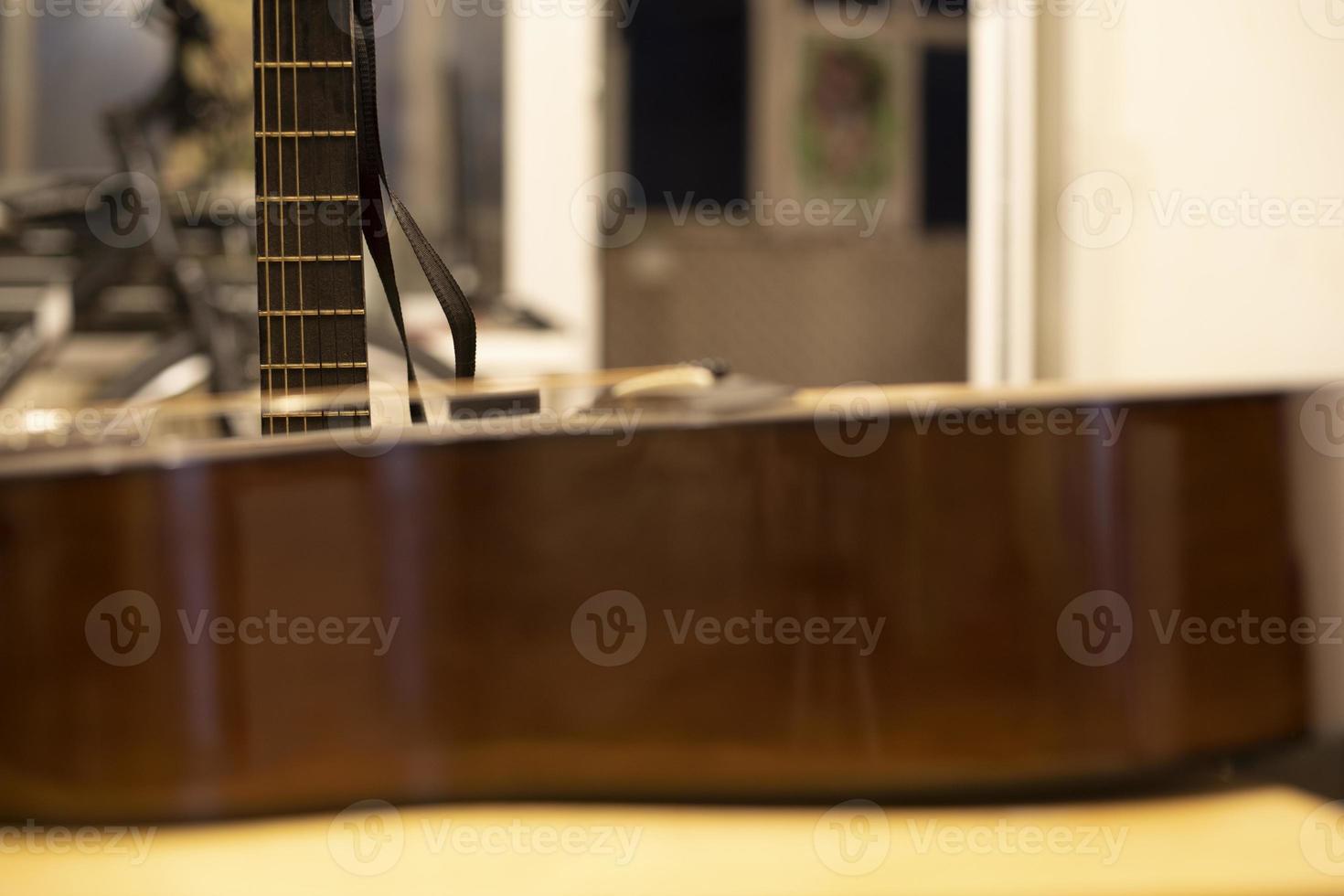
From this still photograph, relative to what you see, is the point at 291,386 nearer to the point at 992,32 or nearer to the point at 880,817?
the point at 880,817

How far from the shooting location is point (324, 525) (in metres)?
0.66

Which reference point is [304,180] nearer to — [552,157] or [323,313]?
[323,313]

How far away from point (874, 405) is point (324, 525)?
1.28 feet

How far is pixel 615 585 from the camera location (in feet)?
2.34

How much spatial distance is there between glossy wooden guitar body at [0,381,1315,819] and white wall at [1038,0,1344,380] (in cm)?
36

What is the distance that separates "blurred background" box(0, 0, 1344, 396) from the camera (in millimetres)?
1195

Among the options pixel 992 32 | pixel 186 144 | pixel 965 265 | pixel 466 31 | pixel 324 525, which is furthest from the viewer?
pixel 965 265

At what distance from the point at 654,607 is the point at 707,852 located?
0.58ft

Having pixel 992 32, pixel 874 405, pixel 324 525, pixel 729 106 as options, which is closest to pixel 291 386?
pixel 324 525

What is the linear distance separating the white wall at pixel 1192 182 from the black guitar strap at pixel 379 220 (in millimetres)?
871

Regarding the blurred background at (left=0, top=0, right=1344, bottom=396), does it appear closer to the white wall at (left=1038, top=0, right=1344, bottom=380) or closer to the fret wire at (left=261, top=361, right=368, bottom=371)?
the white wall at (left=1038, top=0, right=1344, bottom=380)

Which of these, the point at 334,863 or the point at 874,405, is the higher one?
the point at 874,405

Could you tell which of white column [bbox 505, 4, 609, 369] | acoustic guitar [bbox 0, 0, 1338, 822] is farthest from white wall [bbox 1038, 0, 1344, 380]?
white column [bbox 505, 4, 609, 369]

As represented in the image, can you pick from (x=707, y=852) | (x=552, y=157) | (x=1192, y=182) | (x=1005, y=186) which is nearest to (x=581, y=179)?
(x=552, y=157)
